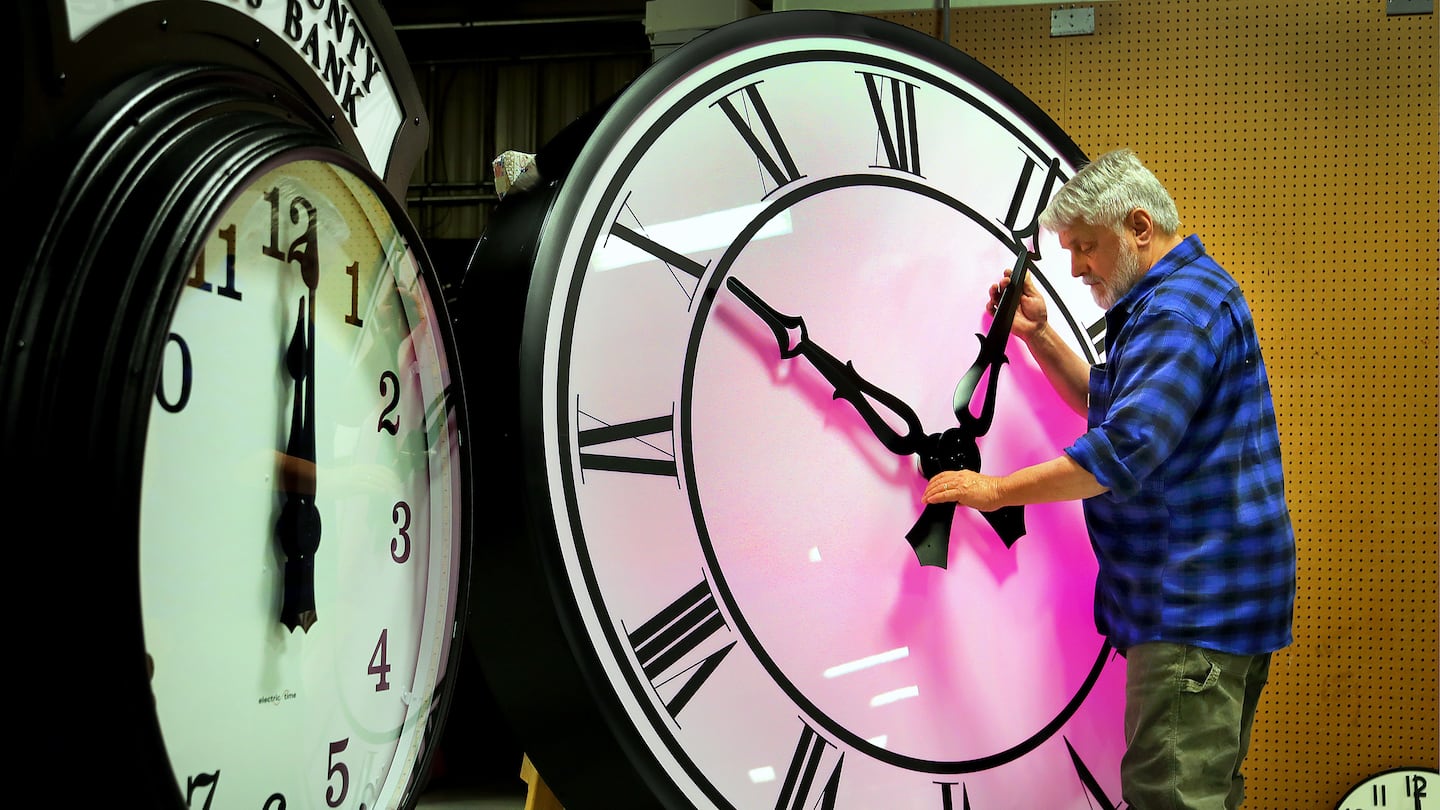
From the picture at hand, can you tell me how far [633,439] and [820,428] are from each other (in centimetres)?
38

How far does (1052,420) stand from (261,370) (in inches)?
64.3

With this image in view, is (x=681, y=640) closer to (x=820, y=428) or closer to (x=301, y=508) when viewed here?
(x=820, y=428)

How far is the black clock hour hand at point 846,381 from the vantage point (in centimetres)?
184

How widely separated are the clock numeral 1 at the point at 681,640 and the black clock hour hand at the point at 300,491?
0.59 m

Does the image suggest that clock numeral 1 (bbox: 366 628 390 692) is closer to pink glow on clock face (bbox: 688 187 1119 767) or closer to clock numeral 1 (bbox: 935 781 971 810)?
pink glow on clock face (bbox: 688 187 1119 767)

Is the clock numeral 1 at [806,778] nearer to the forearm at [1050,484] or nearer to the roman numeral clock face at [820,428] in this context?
the roman numeral clock face at [820,428]

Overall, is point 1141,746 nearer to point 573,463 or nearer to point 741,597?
point 741,597

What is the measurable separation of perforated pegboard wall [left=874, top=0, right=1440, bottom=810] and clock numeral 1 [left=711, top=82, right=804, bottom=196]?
113cm

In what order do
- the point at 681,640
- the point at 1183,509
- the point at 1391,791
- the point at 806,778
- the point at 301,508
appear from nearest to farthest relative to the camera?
the point at 301,508 < the point at 681,640 < the point at 806,778 < the point at 1183,509 < the point at 1391,791

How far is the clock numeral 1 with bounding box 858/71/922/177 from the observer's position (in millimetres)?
2057

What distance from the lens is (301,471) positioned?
109 cm

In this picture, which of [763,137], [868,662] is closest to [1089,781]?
[868,662]

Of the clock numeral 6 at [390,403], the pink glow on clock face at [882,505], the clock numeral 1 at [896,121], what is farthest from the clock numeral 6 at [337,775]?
the clock numeral 1 at [896,121]

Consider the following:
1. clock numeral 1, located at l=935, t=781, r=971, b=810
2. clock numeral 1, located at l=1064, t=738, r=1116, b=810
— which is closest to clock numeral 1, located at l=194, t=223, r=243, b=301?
clock numeral 1, located at l=935, t=781, r=971, b=810
